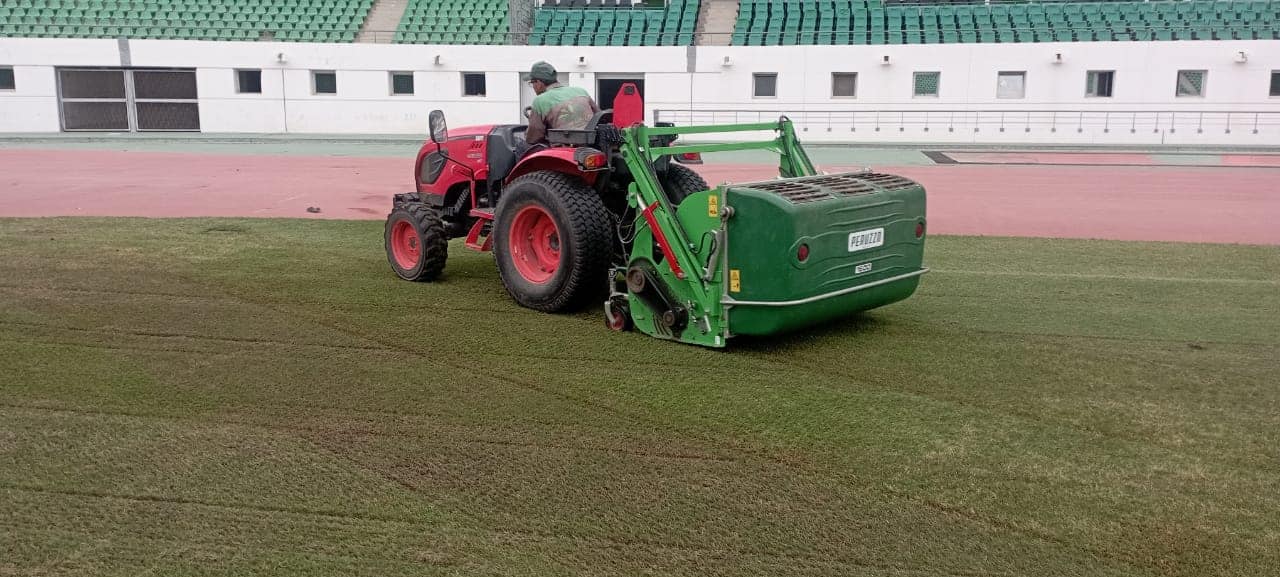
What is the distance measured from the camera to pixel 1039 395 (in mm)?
4797

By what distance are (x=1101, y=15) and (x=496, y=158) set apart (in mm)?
23628

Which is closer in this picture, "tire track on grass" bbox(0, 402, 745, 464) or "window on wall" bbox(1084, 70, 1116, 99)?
"tire track on grass" bbox(0, 402, 745, 464)

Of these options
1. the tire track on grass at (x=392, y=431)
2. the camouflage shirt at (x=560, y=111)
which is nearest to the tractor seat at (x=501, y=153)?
the camouflage shirt at (x=560, y=111)

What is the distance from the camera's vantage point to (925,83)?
81.3 feet

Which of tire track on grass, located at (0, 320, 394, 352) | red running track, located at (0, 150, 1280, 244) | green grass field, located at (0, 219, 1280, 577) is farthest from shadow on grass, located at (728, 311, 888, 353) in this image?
red running track, located at (0, 150, 1280, 244)

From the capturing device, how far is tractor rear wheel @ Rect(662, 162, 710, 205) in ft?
21.8

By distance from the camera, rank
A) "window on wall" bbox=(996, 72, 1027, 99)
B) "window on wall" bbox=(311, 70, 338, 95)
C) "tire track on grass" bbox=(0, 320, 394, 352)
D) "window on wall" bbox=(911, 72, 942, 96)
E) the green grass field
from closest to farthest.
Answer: the green grass field, "tire track on grass" bbox=(0, 320, 394, 352), "window on wall" bbox=(996, 72, 1027, 99), "window on wall" bbox=(911, 72, 942, 96), "window on wall" bbox=(311, 70, 338, 95)

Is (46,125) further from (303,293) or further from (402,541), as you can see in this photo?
(402,541)

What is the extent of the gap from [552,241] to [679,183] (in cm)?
93

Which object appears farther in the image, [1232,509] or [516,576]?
[1232,509]

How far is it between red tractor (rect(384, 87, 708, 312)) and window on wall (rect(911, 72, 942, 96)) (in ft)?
62.4

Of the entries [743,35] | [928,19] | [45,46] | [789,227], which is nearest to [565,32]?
[743,35]

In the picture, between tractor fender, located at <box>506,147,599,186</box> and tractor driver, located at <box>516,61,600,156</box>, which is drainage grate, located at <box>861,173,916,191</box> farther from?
tractor driver, located at <box>516,61,600,156</box>

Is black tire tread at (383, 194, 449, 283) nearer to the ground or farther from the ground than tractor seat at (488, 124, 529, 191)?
nearer to the ground
